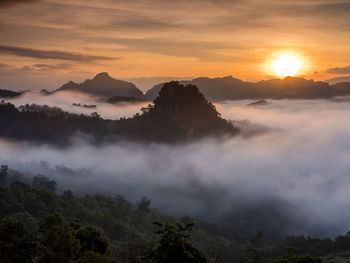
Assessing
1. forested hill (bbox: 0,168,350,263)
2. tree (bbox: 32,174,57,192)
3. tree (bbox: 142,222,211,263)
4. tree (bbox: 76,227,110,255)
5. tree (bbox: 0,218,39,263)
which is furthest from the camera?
tree (bbox: 32,174,57,192)

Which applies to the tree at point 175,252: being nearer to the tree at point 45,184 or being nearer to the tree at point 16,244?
the tree at point 16,244

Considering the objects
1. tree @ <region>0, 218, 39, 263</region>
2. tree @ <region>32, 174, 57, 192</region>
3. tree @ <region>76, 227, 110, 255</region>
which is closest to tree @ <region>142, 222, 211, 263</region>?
tree @ <region>0, 218, 39, 263</region>

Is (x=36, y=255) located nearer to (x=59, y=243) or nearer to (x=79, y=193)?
(x=59, y=243)

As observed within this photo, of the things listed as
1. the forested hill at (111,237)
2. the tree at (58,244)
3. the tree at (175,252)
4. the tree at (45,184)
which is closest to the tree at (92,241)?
the forested hill at (111,237)

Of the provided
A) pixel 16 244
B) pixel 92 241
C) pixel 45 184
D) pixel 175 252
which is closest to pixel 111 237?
pixel 45 184

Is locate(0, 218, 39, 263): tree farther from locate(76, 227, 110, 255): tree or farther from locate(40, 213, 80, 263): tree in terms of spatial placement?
locate(76, 227, 110, 255): tree

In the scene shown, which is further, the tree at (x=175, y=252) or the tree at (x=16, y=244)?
the tree at (x=16, y=244)

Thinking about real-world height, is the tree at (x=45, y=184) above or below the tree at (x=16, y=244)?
below

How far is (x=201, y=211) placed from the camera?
187625mm

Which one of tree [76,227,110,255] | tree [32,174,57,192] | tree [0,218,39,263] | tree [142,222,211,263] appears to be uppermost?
tree [142,222,211,263]

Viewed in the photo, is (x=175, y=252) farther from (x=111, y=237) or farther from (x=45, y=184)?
(x=45, y=184)

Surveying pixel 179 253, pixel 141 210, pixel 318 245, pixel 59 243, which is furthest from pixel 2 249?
pixel 141 210

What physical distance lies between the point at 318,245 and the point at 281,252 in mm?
15622

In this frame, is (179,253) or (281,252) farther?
(281,252)
